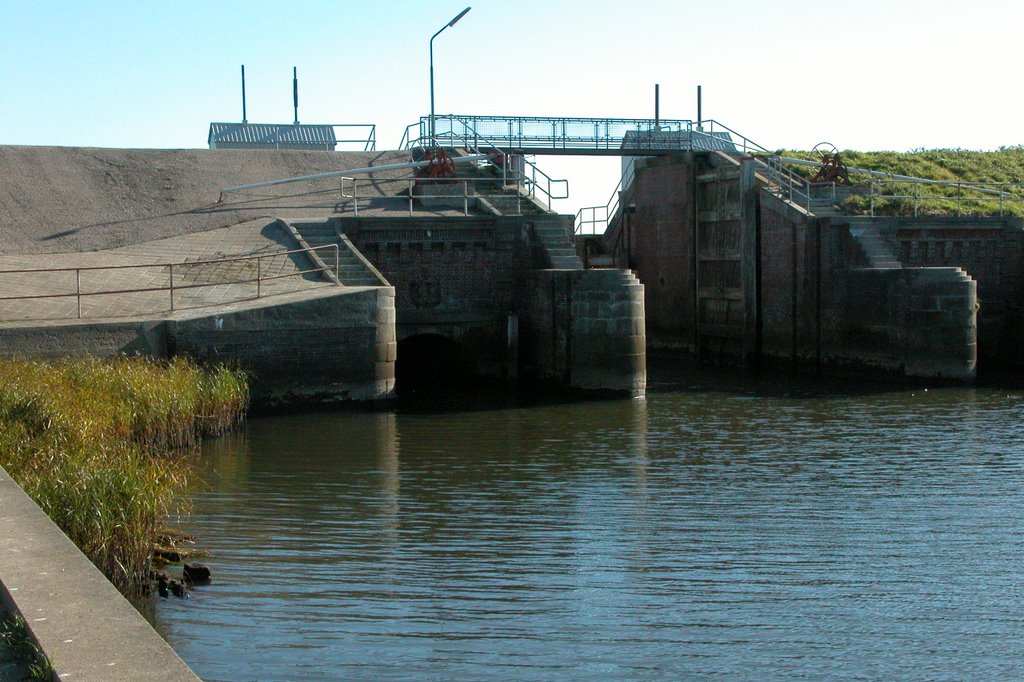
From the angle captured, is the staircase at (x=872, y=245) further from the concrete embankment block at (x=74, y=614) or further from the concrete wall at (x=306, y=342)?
the concrete embankment block at (x=74, y=614)

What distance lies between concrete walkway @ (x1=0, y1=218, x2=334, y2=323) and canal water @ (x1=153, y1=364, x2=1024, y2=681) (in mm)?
3278

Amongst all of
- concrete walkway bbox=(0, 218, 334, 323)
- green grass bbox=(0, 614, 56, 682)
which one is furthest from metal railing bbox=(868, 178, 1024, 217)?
green grass bbox=(0, 614, 56, 682)

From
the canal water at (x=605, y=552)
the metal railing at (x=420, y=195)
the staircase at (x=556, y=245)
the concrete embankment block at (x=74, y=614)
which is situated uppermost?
the metal railing at (x=420, y=195)

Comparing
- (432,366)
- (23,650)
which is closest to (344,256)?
(432,366)

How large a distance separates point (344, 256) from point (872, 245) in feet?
39.0

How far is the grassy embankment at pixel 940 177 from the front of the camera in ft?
107

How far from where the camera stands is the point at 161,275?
23.6m

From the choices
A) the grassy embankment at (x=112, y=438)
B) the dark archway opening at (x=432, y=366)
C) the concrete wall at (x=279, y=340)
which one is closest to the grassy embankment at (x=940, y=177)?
the dark archway opening at (x=432, y=366)

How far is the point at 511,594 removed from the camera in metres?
10.2

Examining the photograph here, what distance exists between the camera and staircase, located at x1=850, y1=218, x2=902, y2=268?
2792cm

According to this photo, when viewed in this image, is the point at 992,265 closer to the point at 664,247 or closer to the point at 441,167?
the point at 664,247

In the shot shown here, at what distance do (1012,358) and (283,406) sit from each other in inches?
736

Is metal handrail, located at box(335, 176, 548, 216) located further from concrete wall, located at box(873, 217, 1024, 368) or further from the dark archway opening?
concrete wall, located at box(873, 217, 1024, 368)

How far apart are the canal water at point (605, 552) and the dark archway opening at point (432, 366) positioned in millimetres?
6283
